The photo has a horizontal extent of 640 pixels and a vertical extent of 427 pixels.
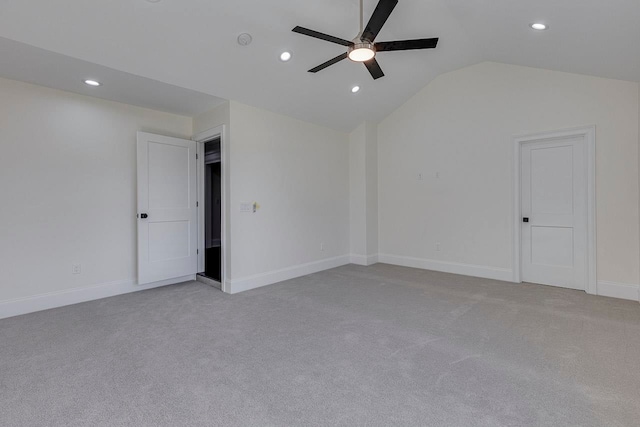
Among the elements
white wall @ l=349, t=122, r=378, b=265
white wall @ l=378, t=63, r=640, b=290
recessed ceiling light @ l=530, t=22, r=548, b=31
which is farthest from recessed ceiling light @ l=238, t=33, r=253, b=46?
white wall @ l=378, t=63, r=640, b=290

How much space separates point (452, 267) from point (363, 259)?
157cm

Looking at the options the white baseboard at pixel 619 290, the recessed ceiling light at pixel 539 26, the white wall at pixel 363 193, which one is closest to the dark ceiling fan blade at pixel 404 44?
the recessed ceiling light at pixel 539 26

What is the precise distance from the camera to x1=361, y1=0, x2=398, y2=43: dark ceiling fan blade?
2.25m

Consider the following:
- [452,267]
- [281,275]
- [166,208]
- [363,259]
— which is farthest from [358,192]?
[166,208]

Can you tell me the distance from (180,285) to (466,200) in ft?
15.3

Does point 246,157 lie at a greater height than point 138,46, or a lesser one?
lesser

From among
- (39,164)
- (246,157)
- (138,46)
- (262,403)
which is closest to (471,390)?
(262,403)

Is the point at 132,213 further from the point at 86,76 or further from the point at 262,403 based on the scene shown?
the point at 262,403

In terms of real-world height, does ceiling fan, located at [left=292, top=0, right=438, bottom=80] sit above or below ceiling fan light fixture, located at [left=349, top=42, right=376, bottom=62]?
above

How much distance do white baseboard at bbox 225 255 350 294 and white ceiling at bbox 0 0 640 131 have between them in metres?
2.46

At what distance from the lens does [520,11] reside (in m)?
2.87

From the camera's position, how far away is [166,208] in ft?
14.6

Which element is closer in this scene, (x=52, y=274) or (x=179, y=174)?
(x=52, y=274)

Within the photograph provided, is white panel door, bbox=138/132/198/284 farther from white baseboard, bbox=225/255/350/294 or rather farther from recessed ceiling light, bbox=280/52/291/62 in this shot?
recessed ceiling light, bbox=280/52/291/62
